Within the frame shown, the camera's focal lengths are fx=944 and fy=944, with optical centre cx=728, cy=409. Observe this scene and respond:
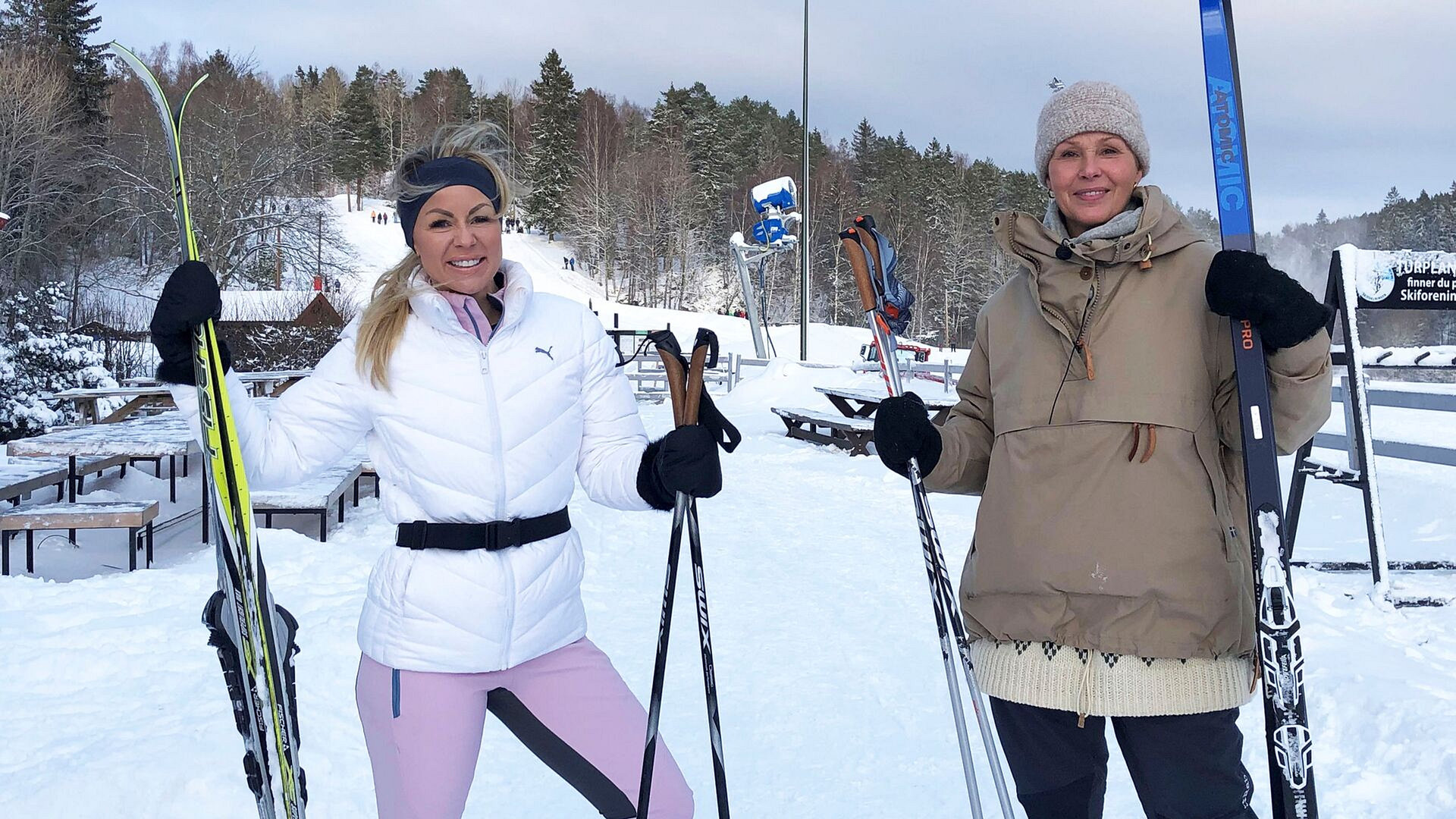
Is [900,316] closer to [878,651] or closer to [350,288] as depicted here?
[878,651]

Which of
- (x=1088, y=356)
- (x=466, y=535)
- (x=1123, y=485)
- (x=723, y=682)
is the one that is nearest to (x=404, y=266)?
(x=466, y=535)

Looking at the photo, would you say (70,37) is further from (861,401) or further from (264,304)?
(861,401)

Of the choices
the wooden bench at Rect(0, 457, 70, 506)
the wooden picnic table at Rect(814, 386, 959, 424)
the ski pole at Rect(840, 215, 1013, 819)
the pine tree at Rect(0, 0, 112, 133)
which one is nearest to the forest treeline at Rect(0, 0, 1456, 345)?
the pine tree at Rect(0, 0, 112, 133)

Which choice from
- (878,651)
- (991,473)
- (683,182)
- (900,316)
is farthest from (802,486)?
(683,182)

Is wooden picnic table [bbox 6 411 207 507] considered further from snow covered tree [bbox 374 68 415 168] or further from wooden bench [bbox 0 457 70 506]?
snow covered tree [bbox 374 68 415 168]

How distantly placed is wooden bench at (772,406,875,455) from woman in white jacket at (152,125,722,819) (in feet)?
25.1

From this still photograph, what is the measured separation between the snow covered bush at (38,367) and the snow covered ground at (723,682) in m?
7.41

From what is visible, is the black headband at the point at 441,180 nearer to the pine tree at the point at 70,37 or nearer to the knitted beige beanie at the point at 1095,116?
the knitted beige beanie at the point at 1095,116

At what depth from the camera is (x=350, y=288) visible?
38.2 metres

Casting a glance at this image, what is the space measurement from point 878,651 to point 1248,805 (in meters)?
2.46

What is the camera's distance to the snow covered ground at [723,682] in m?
2.79

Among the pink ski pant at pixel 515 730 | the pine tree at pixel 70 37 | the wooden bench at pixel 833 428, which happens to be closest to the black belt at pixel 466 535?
the pink ski pant at pixel 515 730

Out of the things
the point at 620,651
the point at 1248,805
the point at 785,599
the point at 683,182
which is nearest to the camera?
the point at 1248,805

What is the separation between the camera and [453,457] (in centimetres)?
182
